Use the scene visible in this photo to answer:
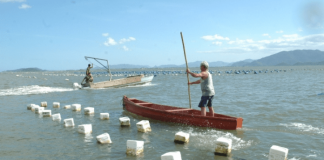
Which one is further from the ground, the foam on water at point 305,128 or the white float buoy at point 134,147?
the white float buoy at point 134,147

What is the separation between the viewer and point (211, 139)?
898 cm

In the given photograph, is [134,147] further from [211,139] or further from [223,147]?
[211,139]

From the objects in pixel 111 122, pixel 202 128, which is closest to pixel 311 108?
pixel 202 128

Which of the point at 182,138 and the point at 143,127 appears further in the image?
the point at 143,127

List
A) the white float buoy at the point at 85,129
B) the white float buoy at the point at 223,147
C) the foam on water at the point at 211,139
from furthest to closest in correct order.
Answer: the white float buoy at the point at 85,129 < the foam on water at the point at 211,139 < the white float buoy at the point at 223,147

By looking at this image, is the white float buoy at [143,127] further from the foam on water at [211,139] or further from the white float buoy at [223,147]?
the white float buoy at [223,147]

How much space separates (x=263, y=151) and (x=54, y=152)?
649 cm

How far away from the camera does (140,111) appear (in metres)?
13.2

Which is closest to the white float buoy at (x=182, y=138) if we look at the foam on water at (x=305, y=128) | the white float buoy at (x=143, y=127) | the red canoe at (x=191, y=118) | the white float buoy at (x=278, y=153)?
the white float buoy at (x=143, y=127)

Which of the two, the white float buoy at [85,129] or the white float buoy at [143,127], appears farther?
the white float buoy at [143,127]

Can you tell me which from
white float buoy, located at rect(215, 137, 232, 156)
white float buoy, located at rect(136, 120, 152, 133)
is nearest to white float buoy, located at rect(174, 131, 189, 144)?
white float buoy, located at rect(215, 137, 232, 156)

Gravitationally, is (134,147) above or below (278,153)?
below

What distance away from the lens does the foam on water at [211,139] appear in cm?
827

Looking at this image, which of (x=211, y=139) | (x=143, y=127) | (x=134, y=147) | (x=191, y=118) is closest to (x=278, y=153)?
(x=211, y=139)
